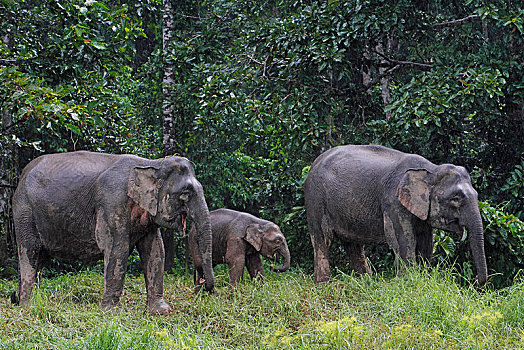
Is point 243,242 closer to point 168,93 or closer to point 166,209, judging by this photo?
point 166,209

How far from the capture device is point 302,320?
21.7ft

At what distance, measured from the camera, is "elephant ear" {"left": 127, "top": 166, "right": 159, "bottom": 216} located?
7227 mm

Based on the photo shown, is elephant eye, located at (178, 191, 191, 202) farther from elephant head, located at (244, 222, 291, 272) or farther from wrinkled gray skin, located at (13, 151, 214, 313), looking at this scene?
elephant head, located at (244, 222, 291, 272)

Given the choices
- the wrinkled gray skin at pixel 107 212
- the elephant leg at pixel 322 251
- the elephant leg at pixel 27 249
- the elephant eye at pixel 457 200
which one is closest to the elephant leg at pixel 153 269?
the wrinkled gray skin at pixel 107 212

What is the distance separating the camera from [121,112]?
11.1 m

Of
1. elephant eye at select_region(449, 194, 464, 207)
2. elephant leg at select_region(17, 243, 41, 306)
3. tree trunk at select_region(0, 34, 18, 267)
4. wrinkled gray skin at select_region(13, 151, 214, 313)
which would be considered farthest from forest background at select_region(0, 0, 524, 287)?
elephant leg at select_region(17, 243, 41, 306)

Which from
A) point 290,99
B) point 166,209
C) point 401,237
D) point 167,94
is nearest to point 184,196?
point 166,209

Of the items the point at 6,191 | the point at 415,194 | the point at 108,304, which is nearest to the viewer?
the point at 108,304

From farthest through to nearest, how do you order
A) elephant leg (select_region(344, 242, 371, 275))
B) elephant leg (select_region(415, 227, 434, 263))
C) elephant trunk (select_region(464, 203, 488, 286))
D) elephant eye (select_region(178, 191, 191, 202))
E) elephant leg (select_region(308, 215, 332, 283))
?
elephant leg (select_region(344, 242, 371, 275)) < elephant leg (select_region(308, 215, 332, 283)) < elephant leg (select_region(415, 227, 434, 263)) < elephant eye (select_region(178, 191, 191, 202)) < elephant trunk (select_region(464, 203, 488, 286))

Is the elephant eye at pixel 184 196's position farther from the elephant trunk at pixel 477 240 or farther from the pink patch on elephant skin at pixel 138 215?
the elephant trunk at pixel 477 240

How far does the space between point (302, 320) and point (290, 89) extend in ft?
16.9

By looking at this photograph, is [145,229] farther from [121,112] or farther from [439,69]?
[439,69]

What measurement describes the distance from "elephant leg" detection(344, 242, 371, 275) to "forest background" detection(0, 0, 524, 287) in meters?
0.64

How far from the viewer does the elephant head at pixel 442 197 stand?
23.9ft
